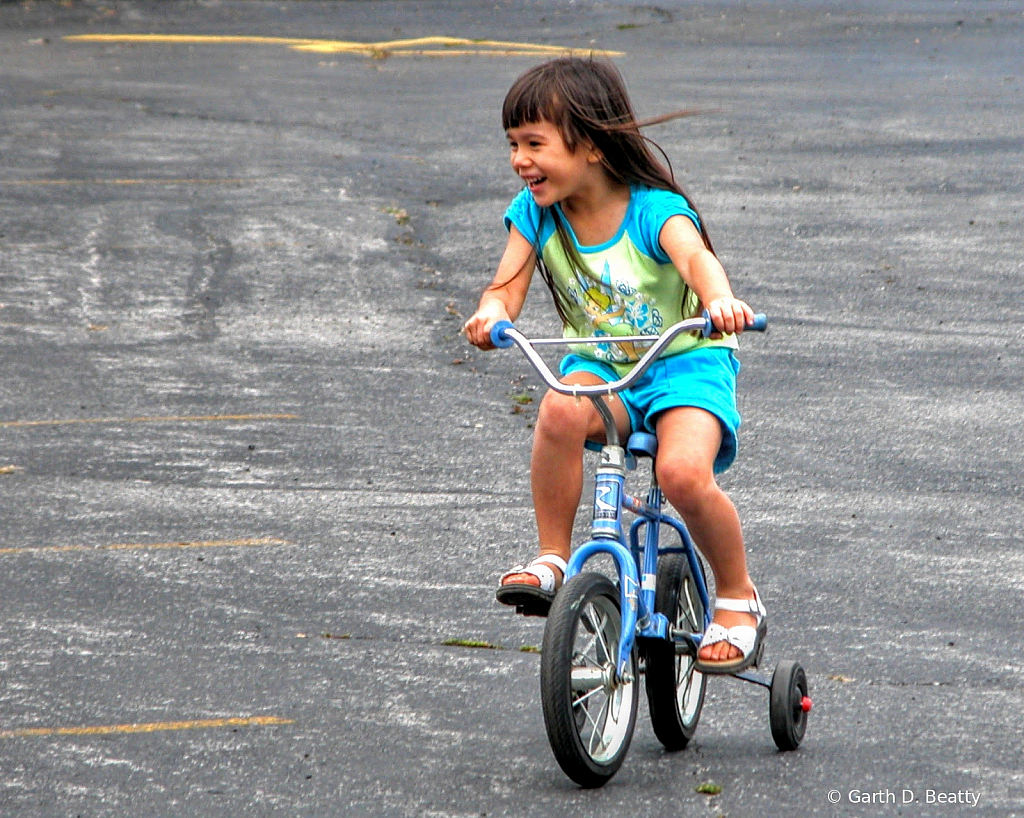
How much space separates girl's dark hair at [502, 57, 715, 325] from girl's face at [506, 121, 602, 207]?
2 cm

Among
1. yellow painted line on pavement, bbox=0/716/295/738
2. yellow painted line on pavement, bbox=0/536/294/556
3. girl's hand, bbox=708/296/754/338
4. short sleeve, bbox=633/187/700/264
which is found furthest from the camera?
yellow painted line on pavement, bbox=0/536/294/556

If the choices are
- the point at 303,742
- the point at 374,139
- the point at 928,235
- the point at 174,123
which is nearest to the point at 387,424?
the point at 303,742

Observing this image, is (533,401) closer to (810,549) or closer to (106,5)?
(810,549)

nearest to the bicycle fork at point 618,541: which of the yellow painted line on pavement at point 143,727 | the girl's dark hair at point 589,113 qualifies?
the girl's dark hair at point 589,113

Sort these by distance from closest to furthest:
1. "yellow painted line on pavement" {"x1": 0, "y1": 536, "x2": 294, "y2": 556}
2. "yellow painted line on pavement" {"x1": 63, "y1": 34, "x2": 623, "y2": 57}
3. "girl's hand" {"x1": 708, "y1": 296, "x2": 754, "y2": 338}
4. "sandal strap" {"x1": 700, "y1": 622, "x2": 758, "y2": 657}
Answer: "girl's hand" {"x1": 708, "y1": 296, "x2": 754, "y2": 338}
"sandal strap" {"x1": 700, "y1": 622, "x2": 758, "y2": 657}
"yellow painted line on pavement" {"x1": 0, "y1": 536, "x2": 294, "y2": 556}
"yellow painted line on pavement" {"x1": 63, "y1": 34, "x2": 623, "y2": 57}

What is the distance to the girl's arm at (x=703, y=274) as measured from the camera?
3.89 metres

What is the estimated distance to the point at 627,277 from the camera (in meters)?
4.33

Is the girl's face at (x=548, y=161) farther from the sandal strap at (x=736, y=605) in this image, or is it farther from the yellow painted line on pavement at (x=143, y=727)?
Result: the yellow painted line on pavement at (x=143, y=727)

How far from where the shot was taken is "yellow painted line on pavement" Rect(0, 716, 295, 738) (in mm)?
4633

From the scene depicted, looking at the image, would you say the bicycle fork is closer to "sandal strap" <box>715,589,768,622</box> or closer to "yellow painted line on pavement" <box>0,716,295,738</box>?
"sandal strap" <box>715,589,768,622</box>

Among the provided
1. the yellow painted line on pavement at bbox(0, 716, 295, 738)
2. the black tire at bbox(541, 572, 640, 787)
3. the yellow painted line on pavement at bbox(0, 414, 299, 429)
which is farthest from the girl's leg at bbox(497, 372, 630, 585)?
the yellow painted line on pavement at bbox(0, 414, 299, 429)

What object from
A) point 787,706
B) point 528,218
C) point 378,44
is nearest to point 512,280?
point 528,218

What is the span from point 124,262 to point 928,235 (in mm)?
6302

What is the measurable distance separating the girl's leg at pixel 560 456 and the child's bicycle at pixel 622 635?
6cm
